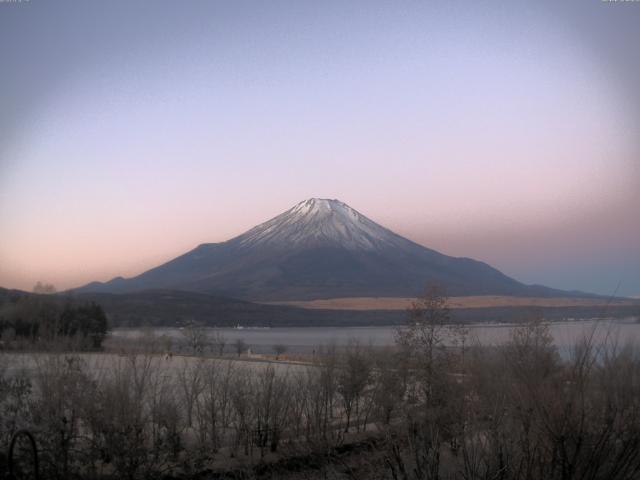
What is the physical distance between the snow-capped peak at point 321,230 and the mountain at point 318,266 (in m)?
0.20

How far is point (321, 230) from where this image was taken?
15638 cm

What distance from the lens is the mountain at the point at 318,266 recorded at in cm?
12256

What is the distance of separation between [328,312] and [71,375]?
8294 cm

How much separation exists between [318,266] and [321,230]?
21.6 m

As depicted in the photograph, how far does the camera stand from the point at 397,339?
65.5 ft

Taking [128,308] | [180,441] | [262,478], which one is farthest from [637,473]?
[128,308]

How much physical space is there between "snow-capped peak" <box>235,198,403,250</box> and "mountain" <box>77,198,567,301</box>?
7.9 inches

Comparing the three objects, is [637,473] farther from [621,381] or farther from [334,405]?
[334,405]

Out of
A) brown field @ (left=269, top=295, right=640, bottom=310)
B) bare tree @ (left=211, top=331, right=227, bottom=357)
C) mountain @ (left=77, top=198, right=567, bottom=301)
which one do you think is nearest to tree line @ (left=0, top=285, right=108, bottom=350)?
bare tree @ (left=211, top=331, right=227, bottom=357)

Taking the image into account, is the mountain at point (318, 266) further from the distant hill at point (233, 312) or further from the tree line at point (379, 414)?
the tree line at point (379, 414)

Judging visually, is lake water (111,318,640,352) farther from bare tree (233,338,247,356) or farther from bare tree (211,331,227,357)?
bare tree (211,331,227,357)

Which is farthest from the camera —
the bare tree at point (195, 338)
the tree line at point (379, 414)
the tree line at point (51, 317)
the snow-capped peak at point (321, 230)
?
the snow-capped peak at point (321, 230)

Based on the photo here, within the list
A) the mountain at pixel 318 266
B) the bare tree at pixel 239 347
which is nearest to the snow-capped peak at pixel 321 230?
the mountain at pixel 318 266

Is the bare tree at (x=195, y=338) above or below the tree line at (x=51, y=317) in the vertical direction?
below
